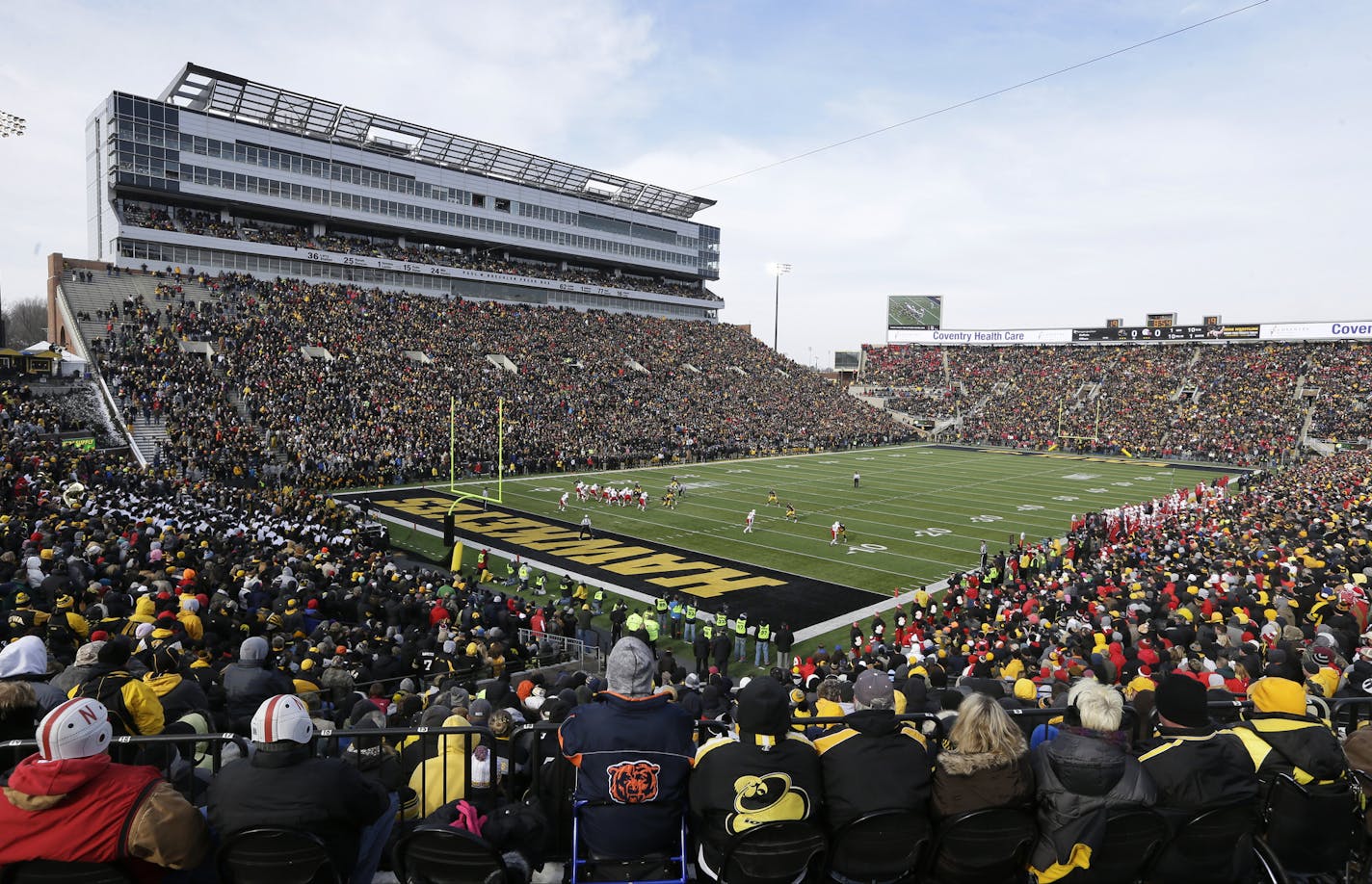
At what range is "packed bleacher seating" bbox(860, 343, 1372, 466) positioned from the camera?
184 feet

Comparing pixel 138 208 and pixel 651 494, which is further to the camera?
pixel 138 208

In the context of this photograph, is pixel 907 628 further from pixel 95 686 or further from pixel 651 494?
pixel 651 494

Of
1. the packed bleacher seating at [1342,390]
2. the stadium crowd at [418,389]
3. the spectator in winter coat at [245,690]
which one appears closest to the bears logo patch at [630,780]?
the spectator in winter coat at [245,690]

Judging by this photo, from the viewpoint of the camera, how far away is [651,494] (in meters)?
35.2

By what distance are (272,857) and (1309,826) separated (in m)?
5.05

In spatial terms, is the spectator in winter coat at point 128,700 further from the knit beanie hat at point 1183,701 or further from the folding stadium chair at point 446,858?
the knit beanie hat at point 1183,701

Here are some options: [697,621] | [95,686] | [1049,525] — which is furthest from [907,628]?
[1049,525]

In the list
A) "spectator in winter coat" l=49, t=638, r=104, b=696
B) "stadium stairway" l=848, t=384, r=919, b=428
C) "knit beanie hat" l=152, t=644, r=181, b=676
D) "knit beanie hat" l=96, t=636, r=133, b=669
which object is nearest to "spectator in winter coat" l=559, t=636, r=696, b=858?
"spectator in winter coat" l=49, t=638, r=104, b=696

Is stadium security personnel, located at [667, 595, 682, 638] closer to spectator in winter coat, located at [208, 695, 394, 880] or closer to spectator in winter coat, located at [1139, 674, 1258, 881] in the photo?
spectator in winter coat, located at [1139, 674, 1258, 881]

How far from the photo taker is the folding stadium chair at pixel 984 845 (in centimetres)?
361

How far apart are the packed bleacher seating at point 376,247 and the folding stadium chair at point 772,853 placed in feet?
186

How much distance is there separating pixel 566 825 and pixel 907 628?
1242cm

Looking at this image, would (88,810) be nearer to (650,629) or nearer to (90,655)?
(90,655)

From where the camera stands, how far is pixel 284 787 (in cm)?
326
